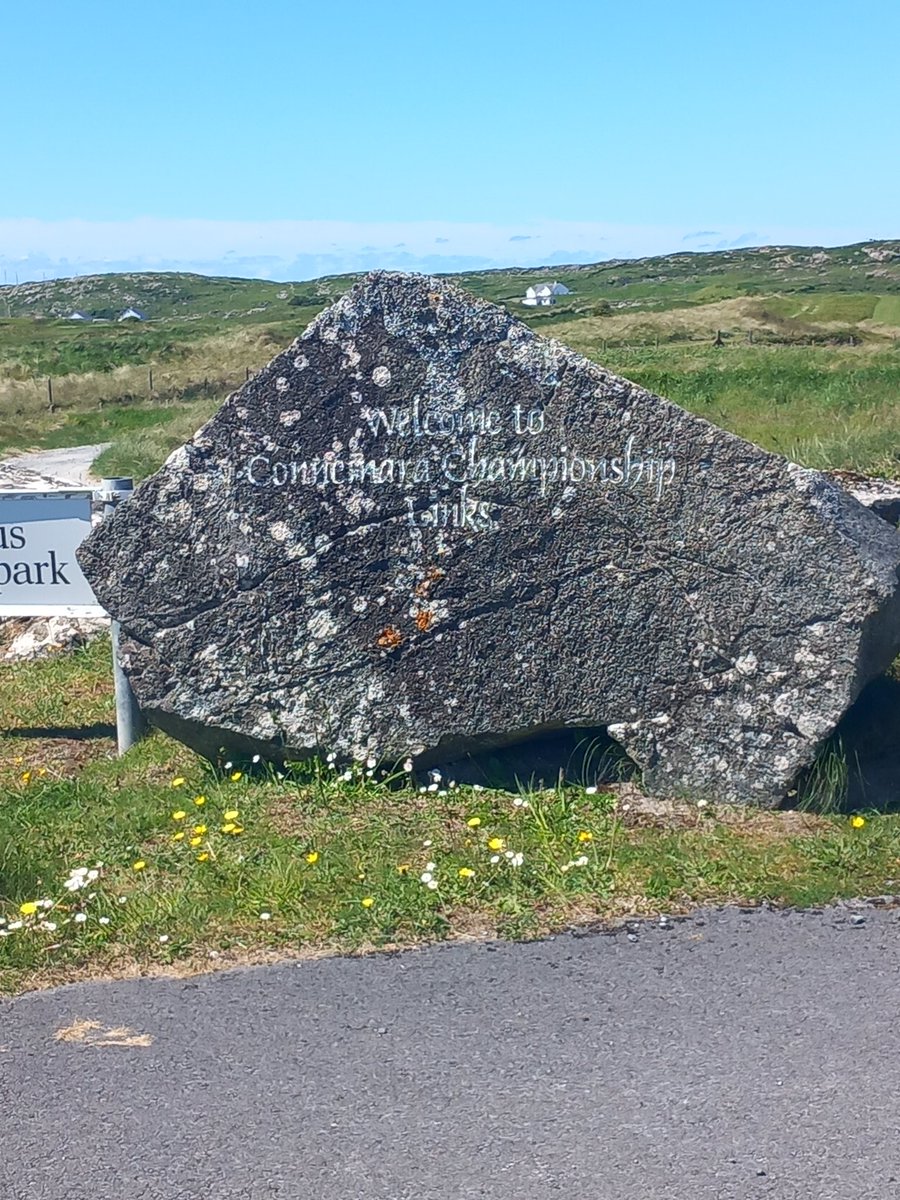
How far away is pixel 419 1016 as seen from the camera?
11.6 feet

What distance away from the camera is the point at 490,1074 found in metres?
3.22

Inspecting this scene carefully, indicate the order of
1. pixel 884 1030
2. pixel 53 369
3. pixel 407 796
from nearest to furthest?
pixel 884 1030 < pixel 407 796 < pixel 53 369

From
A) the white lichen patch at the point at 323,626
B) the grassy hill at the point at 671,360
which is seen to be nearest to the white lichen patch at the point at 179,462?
the white lichen patch at the point at 323,626

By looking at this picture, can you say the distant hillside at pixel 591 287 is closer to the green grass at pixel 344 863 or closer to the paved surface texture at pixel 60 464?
the paved surface texture at pixel 60 464

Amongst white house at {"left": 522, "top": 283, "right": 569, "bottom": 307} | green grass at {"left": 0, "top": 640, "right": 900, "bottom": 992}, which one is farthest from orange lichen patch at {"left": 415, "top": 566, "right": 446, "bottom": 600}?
white house at {"left": 522, "top": 283, "right": 569, "bottom": 307}

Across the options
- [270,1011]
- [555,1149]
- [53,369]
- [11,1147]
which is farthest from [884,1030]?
[53,369]

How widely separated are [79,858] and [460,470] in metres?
2.02

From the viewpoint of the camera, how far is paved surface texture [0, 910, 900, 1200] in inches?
112

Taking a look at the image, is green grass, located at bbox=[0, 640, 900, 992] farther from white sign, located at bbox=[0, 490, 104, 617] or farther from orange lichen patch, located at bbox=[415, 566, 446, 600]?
white sign, located at bbox=[0, 490, 104, 617]

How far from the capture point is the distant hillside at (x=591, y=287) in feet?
259

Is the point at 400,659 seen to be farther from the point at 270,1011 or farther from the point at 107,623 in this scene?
the point at 107,623

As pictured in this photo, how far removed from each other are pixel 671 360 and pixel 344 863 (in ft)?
97.8

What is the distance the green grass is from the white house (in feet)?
278

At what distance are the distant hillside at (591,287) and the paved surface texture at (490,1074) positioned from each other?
53301 millimetres
